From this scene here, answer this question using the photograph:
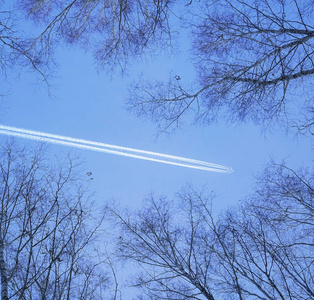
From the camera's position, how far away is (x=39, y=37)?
16.2 ft

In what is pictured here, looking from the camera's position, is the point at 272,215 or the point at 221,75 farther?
the point at 272,215

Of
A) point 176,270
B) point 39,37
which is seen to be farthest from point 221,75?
point 176,270

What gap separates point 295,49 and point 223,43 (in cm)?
155

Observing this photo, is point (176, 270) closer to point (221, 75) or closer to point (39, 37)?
point (221, 75)

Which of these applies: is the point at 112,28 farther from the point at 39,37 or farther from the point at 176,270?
the point at 176,270

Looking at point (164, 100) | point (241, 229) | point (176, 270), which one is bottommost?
point (176, 270)

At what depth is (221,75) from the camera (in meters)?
5.66

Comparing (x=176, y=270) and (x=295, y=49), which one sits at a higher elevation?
(x=295, y=49)

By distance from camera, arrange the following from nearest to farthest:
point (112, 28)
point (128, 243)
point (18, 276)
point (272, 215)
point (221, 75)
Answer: point (18, 276) → point (112, 28) → point (221, 75) → point (272, 215) → point (128, 243)

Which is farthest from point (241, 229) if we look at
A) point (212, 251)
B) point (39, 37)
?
point (39, 37)

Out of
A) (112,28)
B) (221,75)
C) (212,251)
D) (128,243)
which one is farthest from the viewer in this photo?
(128,243)

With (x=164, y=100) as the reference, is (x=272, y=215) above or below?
below

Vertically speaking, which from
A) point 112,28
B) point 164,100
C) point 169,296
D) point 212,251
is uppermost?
point 112,28

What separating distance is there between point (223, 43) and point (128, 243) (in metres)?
6.24
